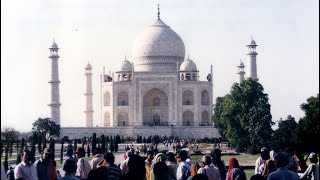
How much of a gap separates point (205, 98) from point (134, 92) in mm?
5256

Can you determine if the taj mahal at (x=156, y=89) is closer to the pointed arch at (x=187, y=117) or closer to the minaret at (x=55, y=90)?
the pointed arch at (x=187, y=117)

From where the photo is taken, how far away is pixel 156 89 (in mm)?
55562

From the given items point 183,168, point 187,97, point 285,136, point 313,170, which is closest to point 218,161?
point 183,168

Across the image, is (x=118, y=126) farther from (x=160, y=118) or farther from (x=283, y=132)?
(x=283, y=132)

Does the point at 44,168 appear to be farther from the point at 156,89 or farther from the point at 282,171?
the point at 156,89

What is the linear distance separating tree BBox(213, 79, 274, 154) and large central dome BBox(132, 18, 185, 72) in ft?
66.6

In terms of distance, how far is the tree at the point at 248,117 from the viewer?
3108 centimetres

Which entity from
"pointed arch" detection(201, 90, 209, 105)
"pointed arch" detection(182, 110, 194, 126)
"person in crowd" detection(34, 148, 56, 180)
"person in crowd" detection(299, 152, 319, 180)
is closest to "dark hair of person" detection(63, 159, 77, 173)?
"person in crowd" detection(34, 148, 56, 180)

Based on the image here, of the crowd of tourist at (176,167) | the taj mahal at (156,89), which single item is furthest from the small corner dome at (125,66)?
the crowd of tourist at (176,167)

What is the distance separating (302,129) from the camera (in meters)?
23.6


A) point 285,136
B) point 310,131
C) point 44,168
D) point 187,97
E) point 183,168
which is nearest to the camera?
point 183,168

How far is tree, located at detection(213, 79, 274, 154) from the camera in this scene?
102 feet

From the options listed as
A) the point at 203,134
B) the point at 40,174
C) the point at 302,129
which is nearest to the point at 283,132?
the point at 302,129

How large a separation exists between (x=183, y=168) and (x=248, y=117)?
24.4m
